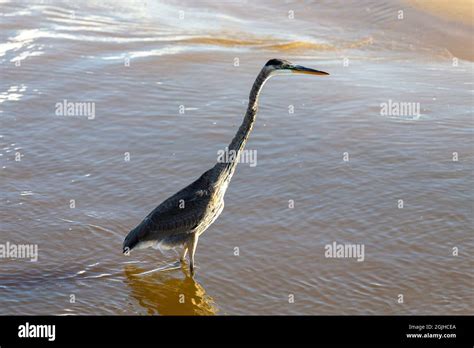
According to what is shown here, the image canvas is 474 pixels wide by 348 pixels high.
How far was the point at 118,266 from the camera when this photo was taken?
30.7 ft

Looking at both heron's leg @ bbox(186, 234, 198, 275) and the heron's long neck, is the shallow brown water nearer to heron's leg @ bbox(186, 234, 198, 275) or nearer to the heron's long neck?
heron's leg @ bbox(186, 234, 198, 275)

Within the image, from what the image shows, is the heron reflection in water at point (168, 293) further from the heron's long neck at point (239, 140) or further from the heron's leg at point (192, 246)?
the heron's long neck at point (239, 140)

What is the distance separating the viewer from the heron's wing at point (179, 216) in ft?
30.2

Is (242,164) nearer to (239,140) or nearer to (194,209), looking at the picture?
(239,140)

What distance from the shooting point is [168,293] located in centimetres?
916

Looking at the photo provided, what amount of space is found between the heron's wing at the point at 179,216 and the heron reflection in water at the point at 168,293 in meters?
0.47

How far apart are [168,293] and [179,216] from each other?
85 cm

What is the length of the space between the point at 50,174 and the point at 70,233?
1.66 meters

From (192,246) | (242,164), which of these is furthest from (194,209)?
(242,164)

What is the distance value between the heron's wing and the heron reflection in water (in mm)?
475

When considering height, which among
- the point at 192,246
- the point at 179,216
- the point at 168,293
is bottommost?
the point at 168,293
